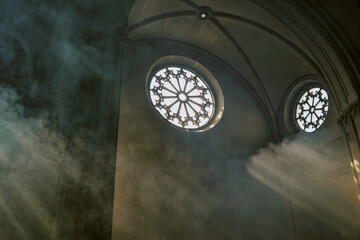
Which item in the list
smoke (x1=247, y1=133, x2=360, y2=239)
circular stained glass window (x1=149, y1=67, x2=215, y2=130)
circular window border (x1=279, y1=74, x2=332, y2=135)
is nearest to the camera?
smoke (x1=247, y1=133, x2=360, y2=239)

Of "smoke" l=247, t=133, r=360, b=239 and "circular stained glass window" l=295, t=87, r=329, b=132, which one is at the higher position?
"circular stained glass window" l=295, t=87, r=329, b=132

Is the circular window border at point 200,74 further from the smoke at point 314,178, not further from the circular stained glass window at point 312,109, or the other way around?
the circular stained glass window at point 312,109

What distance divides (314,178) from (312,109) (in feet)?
5.87

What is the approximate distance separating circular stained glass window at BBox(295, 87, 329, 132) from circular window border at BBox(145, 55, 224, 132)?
2167mm

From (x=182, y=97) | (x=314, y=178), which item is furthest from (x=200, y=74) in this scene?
(x=314, y=178)

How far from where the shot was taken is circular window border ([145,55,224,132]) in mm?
9121

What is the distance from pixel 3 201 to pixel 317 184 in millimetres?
7920

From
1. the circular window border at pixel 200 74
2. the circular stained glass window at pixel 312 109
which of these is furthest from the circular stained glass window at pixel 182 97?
the circular stained glass window at pixel 312 109

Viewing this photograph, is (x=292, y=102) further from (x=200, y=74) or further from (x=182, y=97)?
(x=182, y=97)

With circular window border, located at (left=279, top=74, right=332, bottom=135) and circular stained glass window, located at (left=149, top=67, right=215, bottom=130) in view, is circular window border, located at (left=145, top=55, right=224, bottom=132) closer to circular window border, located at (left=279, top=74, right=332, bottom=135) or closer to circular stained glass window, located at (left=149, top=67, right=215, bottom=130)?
circular stained glass window, located at (left=149, top=67, right=215, bottom=130)

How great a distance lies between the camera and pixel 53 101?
3209 mm

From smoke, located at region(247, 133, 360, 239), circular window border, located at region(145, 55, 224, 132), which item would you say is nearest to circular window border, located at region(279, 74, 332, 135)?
smoke, located at region(247, 133, 360, 239)

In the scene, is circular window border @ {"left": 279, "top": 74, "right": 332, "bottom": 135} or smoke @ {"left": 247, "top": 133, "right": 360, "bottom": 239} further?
circular window border @ {"left": 279, "top": 74, "right": 332, "bottom": 135}

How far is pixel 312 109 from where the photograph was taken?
366 inches
